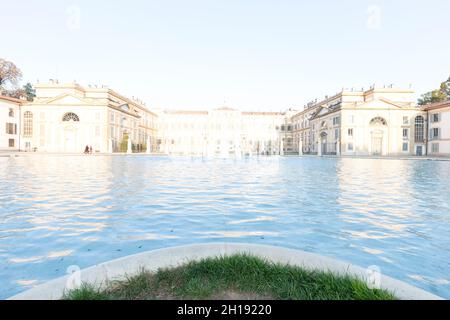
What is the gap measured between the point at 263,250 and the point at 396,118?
60.1m

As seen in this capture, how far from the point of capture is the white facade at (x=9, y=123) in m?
48.8

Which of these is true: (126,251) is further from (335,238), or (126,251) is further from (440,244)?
(440,244)

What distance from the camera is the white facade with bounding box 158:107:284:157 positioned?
9019cm

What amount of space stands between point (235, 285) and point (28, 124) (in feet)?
212

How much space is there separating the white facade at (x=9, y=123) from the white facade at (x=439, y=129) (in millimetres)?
77547

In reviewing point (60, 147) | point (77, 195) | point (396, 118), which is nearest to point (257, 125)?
point (396, 118)

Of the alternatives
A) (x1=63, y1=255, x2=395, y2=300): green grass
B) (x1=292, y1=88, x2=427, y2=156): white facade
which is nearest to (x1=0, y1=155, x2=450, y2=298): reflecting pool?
(x1=63, y1=255, x2=395, y2=300): green grass

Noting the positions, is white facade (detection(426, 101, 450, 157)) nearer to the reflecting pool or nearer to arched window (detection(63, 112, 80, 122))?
the reflecting pool

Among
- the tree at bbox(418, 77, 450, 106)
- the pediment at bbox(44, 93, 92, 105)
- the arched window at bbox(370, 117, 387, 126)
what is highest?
the tree at bbox(418, 77, 450, 106)

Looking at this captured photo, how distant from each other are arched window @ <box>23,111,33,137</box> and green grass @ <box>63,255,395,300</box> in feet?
208

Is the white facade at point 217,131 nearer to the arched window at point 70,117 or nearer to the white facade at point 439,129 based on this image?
the arched window at point 70,117

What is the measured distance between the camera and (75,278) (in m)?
2.48

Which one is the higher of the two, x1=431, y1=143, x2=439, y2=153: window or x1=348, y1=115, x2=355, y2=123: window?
x1=348, y1=115, x2=355, y2=123: window

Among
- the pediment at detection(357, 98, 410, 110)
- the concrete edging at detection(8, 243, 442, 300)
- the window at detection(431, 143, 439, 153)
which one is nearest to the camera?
the concrete edging at detection(8, 243, 442, 300)
